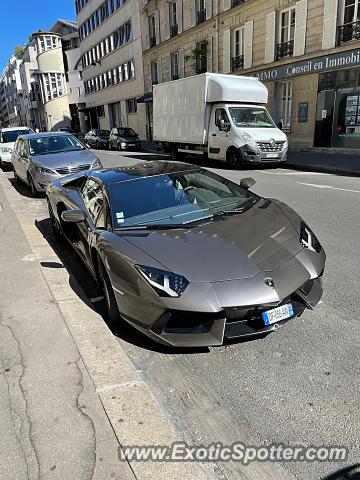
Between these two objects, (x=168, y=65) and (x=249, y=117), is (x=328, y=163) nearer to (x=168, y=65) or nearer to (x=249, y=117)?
(x=249, y=117)

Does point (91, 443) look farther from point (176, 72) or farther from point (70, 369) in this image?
point (176, 72)

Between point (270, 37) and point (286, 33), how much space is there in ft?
2.89

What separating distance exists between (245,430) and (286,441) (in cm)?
23

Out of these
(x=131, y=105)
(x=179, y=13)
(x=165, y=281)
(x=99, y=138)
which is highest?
(x=179, y=13)

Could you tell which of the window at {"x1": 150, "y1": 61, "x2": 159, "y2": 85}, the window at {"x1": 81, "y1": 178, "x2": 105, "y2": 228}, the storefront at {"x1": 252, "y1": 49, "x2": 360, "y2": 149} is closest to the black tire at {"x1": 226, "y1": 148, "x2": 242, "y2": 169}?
the storefront at {"x1": 252, "y1": 49, "x2": 360, "y2": 149}

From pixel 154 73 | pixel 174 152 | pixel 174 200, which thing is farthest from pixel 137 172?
pixel 154 73

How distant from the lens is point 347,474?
1.97 m

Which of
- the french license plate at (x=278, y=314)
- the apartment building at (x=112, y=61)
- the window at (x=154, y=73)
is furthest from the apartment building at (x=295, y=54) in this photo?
the french license plate at (x=278, y=314)

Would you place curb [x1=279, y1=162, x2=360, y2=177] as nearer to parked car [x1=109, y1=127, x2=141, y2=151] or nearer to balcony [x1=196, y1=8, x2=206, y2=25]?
parked car [x1=109, y1=127, x2=141, y2=151]

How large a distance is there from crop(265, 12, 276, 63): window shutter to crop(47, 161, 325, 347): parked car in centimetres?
1868

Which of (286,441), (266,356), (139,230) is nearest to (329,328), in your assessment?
(266,356)

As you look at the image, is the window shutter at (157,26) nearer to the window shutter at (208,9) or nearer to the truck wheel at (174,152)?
the window shutter at (208,9)

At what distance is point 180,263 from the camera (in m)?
2.92

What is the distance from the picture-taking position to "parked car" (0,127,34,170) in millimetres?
16312
